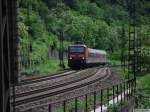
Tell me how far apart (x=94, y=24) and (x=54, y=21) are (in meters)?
17.7

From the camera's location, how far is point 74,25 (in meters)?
106

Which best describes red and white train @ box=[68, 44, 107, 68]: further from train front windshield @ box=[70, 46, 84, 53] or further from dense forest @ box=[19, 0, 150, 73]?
dense forest @ box=[19, 0, 150, 73]

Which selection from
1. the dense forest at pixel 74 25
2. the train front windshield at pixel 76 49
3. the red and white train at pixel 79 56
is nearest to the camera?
the red and white train at pixel 79 56

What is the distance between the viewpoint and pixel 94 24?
122 m

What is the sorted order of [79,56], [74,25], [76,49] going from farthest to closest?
[74,25] → [76,49] → [79,56]

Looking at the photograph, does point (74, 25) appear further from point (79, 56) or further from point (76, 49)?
point (79, 56)

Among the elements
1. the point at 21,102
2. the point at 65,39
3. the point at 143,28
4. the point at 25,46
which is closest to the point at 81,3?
the point at 65,39

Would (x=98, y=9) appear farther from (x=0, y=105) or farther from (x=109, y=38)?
(x=0, y=105)

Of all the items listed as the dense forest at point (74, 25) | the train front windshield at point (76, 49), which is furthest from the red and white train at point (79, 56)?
the dense forest at point (74, 25)

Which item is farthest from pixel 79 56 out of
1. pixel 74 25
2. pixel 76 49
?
pixel 74 25

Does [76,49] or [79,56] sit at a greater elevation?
[76,49]

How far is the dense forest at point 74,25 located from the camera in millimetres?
A: 79719

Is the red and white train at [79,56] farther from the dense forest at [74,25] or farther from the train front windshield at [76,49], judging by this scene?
the dense forest at [74,25]

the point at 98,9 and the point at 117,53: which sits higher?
the point at 98,9
